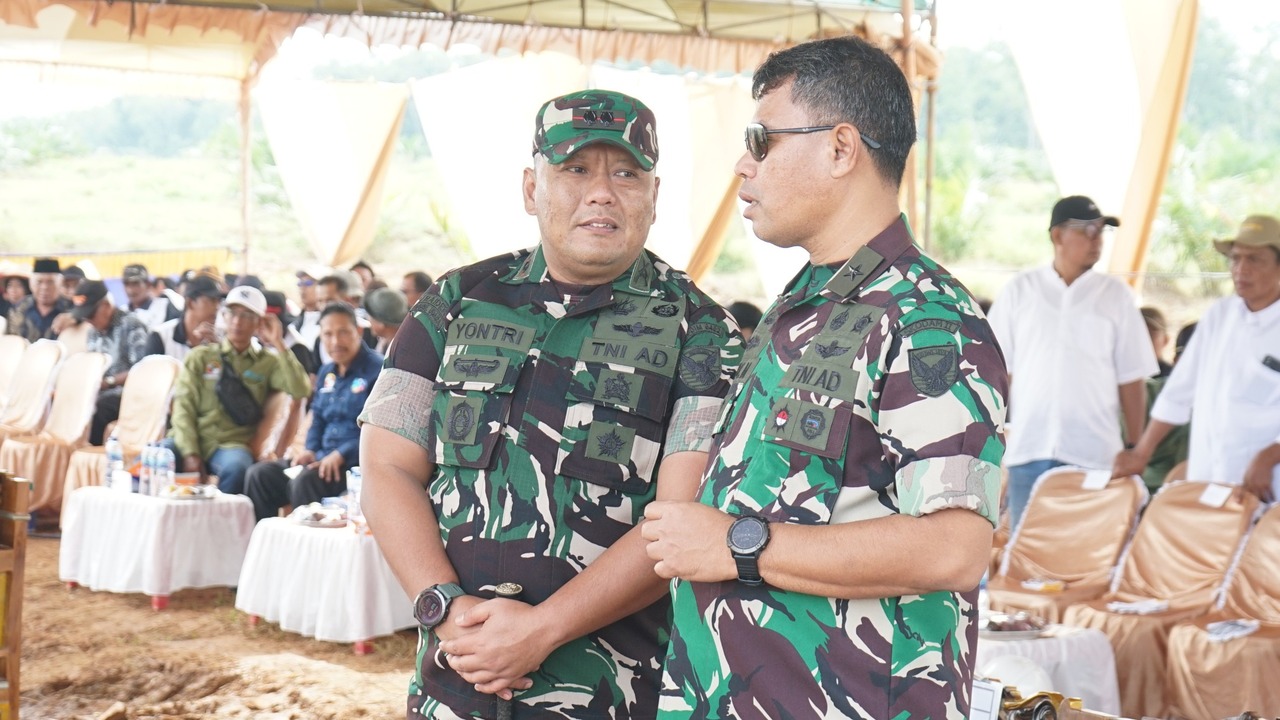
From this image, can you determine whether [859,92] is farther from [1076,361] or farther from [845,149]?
[1076,361]

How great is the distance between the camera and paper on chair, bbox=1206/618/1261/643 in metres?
4.18

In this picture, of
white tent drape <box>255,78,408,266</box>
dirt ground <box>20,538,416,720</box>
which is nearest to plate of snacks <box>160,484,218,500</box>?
dirt ground <box>20,538,416,720</box>

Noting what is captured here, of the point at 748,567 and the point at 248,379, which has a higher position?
the point at 748,567

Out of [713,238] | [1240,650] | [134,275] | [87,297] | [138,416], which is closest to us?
[1240,650]

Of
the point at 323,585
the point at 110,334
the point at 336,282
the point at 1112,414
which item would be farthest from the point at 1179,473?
the point at 110,334

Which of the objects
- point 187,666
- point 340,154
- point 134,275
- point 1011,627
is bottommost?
point 187,666

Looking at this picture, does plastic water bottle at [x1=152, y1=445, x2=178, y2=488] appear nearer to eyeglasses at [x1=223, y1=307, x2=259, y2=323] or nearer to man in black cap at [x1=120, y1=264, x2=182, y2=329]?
eyeglasses at [x1=223, y1=307, x2=259, y2=323]

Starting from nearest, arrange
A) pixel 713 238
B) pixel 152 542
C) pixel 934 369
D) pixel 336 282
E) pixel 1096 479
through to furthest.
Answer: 1. pixel 934 369
2. pixel 1096 479
3. pixel 152 542
4. pixel 336 282
5. pixel 713 238

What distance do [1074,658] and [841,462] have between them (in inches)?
107

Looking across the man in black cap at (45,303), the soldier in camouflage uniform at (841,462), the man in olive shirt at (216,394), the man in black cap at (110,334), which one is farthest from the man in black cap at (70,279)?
the soldier in camouflage uniform at (841,462)

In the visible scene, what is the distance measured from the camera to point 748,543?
58.5 inches

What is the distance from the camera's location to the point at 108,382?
9.05 m

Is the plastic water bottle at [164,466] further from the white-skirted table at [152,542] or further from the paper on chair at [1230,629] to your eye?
the paper on chair at [1230,629]

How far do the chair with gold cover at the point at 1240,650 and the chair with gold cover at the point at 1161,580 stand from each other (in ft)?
0.27
